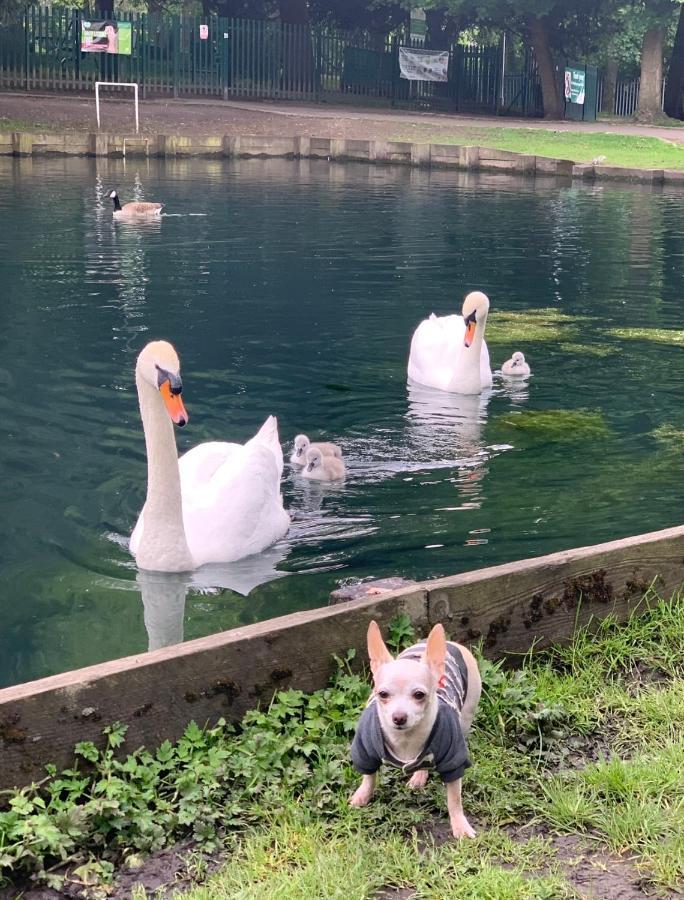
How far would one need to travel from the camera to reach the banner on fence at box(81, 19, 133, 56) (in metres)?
38.4

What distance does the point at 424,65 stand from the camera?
46375 millimetres

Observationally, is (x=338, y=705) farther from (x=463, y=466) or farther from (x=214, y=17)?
(x=214, y=17)

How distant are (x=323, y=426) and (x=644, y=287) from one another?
300 inches

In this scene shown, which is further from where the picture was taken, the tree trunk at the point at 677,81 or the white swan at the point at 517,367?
the tree trunk at the point at 677,81

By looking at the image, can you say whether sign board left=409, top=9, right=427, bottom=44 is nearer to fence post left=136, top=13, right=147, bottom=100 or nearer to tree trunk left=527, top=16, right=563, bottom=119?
tree trunk left=527, top=16, right=563, bottom=119

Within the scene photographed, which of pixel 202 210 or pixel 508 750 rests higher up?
pixel 202 210

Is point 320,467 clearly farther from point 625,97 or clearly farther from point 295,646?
point 625,97

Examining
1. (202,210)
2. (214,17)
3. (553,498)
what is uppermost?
(214,17)

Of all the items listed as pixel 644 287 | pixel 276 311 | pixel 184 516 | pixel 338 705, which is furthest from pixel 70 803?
pixel 644 287

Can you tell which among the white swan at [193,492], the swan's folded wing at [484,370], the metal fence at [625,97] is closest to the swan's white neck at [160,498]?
the white swan at [193,492]

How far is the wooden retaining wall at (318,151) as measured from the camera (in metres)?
29.9

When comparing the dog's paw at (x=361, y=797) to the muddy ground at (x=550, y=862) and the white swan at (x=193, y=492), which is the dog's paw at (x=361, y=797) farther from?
the white swan at (x=193, y=492)

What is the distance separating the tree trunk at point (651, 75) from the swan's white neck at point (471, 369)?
35.7 m

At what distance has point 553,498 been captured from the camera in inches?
311
